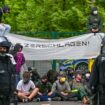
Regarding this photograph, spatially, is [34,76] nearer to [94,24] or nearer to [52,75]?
[52,75]

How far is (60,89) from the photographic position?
56.8ft

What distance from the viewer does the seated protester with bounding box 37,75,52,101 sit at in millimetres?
17125

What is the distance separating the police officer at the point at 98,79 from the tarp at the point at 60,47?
23.6 ft

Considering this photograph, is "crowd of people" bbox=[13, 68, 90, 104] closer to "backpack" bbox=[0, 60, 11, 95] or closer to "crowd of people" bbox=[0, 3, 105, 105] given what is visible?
"crowd of people" bbox=[0, 3, 105, 105]

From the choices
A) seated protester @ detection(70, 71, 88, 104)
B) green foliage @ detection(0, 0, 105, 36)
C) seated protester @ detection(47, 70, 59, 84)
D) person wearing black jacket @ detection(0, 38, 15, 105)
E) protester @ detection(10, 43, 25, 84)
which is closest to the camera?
person wearing black jacket @ detection(0, 38, 15, 105)

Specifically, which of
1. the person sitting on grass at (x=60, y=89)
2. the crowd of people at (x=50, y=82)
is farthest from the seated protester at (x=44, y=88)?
the person sitting on grass at (x=60, y=89)

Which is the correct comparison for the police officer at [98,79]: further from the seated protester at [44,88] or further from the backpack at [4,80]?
the seated protester at [44,88]

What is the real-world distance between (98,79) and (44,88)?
6.64m

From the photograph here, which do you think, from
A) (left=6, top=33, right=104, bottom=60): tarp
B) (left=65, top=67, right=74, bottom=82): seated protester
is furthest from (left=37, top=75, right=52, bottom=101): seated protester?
(left=6, top=33, right=104, bottom=60): tarp

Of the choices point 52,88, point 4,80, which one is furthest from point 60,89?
point 4,80

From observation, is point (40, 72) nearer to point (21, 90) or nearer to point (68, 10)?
point (21, 90)

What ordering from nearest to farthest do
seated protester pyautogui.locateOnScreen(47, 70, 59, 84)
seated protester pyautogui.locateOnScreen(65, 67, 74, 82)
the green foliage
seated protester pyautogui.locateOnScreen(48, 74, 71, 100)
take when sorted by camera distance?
1. seated protester pyautogui.locateOnScreen(48, 74, 71, 100)
2. seated protester pyautogui.locateOnScreen(47, 70, 59, 84)
3. seated protester pyautogui.locateOnScreen(65, 67, 74, 82)
4. the green foliage

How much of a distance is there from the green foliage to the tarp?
7110 millimetres

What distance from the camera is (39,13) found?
27.4m
